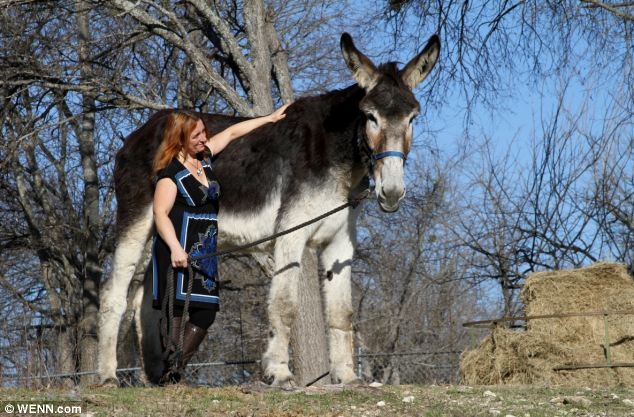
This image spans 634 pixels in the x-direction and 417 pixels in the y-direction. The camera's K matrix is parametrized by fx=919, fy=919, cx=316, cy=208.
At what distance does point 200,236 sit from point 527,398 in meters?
2.87

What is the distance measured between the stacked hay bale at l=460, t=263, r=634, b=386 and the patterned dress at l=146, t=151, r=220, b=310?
4203mm

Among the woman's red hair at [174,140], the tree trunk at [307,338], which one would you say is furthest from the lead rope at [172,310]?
the tree trunk at [307,338]

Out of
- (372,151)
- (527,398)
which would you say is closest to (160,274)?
(372,151)

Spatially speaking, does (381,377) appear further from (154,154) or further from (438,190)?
(154,154)

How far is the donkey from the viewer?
280 inches

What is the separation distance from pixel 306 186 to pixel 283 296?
3.02 ft

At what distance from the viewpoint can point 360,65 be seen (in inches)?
294

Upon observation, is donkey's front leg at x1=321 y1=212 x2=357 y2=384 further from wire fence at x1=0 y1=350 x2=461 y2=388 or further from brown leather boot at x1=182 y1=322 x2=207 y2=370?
wire fence at x1=0 y1=350 x2=461 y2=388

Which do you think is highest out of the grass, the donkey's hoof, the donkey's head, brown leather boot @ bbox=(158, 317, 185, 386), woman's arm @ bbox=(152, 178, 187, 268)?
the donkey's head

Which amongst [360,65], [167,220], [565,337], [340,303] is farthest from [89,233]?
[360,65]

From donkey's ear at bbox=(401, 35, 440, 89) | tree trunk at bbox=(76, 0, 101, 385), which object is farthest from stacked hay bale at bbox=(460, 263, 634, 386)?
tree trunk at bbox=(76, 0, 101, 385)

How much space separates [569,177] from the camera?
15703 millimetres

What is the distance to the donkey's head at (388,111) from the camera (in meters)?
6.84

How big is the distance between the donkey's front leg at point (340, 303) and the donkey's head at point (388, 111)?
2.52 ft
